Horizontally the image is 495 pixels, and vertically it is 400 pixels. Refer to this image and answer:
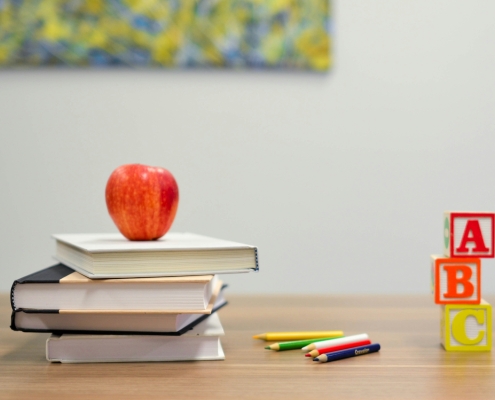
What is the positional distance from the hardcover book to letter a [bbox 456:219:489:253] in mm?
323

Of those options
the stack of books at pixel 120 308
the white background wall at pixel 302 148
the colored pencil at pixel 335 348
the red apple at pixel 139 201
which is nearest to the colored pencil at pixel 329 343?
the colored pencil at pixel 335 348

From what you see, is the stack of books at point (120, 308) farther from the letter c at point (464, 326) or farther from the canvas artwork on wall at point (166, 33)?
the canvas artwork on wall at point (166, 33)

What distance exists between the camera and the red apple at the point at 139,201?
781 mm

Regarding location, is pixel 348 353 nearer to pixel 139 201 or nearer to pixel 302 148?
pixel 139 201

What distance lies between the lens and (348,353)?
24.3 inches

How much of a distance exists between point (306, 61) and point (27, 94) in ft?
3.00

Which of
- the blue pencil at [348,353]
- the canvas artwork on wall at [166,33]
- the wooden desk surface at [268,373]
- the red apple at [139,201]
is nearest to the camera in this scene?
the wooden desk surface at [268,373]

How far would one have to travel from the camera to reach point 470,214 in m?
0.68

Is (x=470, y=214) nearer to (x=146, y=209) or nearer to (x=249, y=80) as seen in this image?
(x=146, y=209)

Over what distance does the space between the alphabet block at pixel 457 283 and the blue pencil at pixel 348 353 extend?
11 cm

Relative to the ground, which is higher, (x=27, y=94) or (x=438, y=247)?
(x=27, y=94)

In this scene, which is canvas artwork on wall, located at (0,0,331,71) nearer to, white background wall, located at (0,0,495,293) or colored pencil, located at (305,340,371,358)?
white background wall, located at (0,0,495,293)

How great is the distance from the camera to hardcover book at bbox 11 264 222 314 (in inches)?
23.6

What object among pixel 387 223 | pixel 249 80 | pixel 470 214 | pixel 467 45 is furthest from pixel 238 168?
pixel 470 214
